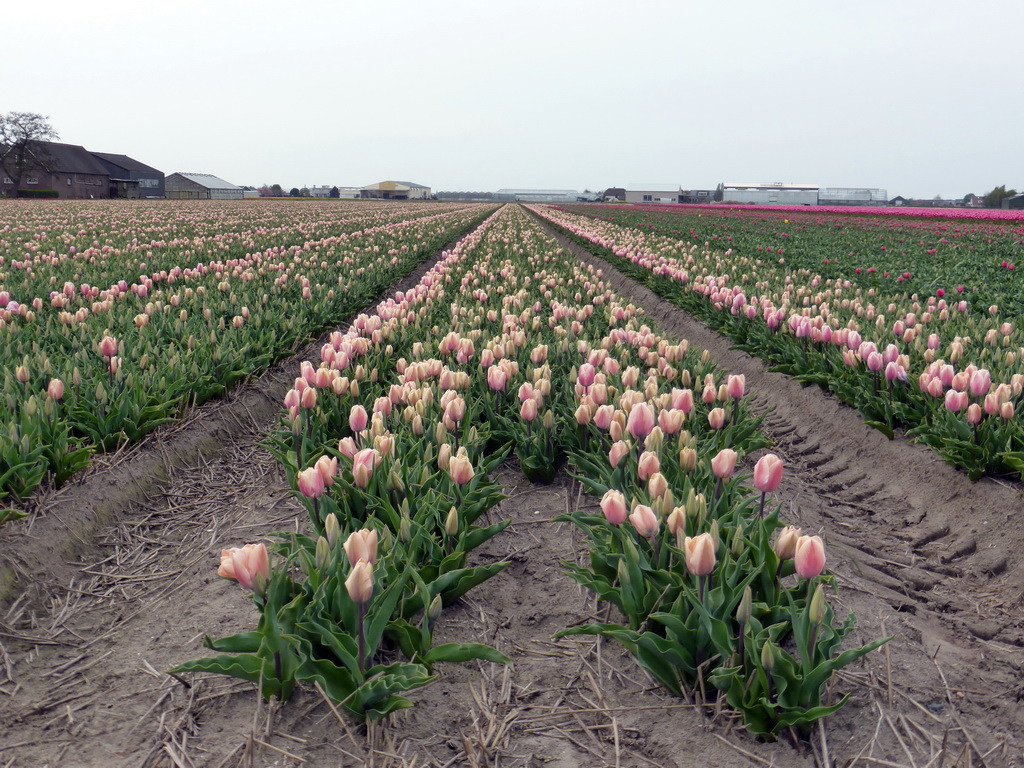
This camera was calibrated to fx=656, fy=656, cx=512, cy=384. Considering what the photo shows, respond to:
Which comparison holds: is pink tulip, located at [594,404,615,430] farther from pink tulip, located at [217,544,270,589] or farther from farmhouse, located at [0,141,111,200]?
farmhouse, located at [0,141,111,200]

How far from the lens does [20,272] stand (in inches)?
372

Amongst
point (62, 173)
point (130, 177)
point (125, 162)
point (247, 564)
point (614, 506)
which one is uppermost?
point (125, 162)

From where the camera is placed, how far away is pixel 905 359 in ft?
15.2

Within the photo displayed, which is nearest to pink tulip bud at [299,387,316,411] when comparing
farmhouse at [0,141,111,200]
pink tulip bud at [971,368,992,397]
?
pink tulip bud at [971,368,992,397]

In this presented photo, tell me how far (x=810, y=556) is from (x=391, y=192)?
162 metres

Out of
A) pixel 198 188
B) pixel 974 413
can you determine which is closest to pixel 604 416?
pixel 974 413

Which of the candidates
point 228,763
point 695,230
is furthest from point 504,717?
point 695,230

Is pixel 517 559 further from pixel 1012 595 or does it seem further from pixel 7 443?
pixel 7 443

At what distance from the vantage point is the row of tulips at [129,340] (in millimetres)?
3760

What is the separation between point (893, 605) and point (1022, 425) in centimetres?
179

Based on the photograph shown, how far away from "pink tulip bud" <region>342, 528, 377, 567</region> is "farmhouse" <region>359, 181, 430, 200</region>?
150m

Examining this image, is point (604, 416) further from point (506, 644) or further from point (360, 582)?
point (360, 582)

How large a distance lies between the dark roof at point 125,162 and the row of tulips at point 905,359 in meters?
103

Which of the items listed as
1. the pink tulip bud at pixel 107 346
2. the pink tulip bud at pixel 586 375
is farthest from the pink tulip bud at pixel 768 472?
the pink tulip bud at pixel 107 346
